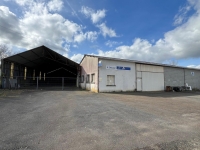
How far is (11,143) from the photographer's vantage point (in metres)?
3.12

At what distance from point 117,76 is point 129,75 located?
1946mm

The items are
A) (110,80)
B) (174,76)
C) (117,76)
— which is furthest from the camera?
(174,76)

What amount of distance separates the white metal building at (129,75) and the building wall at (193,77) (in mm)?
1231

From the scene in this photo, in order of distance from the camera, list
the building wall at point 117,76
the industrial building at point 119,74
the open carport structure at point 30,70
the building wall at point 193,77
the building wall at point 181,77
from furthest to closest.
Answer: the building wall at point 193,77 → the building wall at point 181,77 → the open carport structure at point 30,70 → the industrial building at point 119,74 → the building wall at point 117,76

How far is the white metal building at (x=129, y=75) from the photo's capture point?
611 inches

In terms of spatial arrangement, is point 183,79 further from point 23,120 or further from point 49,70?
point 49,70

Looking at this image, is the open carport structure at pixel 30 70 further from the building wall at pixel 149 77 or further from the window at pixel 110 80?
the building wall at pixel 149 77

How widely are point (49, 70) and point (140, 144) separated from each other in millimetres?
34177

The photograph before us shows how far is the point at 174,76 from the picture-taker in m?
21.9

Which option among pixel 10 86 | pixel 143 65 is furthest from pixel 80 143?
pixel 10 86

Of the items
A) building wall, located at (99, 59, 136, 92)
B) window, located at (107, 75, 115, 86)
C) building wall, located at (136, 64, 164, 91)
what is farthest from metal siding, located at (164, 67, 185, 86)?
window, located at (107, 75, 115, 86)

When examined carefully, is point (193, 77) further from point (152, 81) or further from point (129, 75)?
point (129, 75)

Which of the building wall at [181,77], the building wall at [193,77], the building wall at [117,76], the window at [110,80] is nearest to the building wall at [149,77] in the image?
the building wall at [117,76]

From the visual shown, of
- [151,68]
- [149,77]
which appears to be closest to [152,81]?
[149,77]
